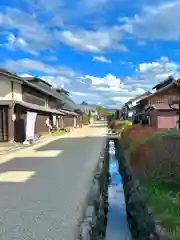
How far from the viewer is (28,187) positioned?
34.6ft

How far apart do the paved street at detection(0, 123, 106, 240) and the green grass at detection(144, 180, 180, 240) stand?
5.14 feet

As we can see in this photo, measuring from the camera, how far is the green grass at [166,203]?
18.1 ft

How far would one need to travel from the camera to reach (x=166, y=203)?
6930 mm

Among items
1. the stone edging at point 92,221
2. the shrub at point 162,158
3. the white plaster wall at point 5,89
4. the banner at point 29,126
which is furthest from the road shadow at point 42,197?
the white plaster wall at point 5,89

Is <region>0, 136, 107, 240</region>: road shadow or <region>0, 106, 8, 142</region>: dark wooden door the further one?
<region>0, 106, 8, 142</region>: dark wooden door

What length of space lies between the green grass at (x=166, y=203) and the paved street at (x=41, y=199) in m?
1.57

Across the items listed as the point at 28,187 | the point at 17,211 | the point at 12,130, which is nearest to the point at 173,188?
the point at 17,211

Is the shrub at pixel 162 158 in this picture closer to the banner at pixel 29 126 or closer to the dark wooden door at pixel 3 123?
the dark wooden door at pixel 3 123

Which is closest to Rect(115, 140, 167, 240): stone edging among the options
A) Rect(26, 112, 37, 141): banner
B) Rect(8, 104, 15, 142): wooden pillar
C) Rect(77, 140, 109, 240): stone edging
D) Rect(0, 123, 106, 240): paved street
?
Rect(77, 140, 109, 240): stone edging

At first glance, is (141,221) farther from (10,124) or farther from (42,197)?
(10,124)

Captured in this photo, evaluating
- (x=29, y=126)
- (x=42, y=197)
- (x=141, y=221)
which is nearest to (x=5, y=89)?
(x=29, y=126)

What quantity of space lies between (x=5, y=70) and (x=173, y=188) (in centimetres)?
2131

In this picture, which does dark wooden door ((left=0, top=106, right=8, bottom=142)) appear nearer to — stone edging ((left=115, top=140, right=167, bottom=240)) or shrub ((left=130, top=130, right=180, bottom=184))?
shrub ((left=130, top=130, right=180, bottom=184))

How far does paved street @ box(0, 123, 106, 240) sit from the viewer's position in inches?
253
